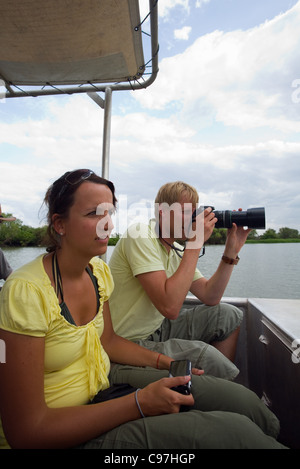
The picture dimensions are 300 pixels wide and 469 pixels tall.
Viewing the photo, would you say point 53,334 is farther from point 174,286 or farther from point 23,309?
point 174,286

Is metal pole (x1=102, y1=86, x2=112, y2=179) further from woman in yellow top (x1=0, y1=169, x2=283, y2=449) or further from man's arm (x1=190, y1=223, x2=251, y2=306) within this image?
woman in yellow top (x1=0, y1=169, x2=283, y2=449)

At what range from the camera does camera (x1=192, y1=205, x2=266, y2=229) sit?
1519 millimetres

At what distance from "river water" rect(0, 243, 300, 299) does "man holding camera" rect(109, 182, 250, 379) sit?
208 mm

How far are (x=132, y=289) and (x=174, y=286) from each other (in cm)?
26

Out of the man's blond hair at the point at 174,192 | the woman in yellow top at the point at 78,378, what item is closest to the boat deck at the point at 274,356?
the woman in yellow top at the point at 78,378

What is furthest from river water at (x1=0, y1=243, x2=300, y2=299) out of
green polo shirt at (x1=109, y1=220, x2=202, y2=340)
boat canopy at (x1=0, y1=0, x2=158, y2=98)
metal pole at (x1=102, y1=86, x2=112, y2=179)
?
boat canopy at (x1=0, y1=0, x2=158, y2=98)

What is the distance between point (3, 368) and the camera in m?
0.74

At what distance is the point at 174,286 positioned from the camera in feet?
4.26

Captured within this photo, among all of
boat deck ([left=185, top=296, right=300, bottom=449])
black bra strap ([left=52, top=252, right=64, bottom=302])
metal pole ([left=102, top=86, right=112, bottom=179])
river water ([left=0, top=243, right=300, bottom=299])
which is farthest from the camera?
metal pole ([left=102, top=86, right=112, bottom=179])

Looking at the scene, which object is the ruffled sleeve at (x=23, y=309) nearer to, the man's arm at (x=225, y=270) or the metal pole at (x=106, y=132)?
the man's arm at (x=225, y=270)
